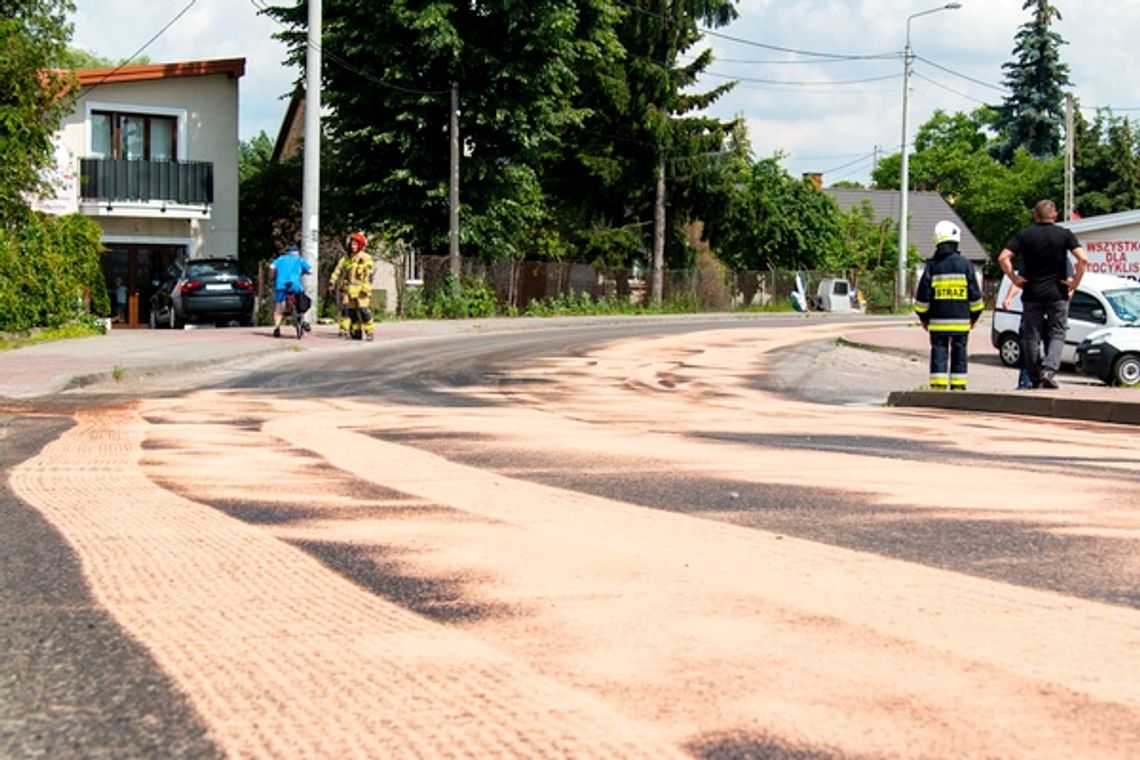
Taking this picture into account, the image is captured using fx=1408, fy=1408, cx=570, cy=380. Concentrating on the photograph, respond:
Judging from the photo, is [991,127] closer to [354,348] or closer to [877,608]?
[354,348]

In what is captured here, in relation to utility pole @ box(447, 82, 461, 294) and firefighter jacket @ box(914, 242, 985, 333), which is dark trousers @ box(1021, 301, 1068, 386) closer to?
firefighter jacket @ box(914, 242, 985, 333)

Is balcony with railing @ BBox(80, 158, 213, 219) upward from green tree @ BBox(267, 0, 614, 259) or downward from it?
downward

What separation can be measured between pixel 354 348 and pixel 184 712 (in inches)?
774

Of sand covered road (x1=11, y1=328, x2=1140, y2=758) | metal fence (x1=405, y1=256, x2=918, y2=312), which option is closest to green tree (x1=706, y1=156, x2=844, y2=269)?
metal fence (x1=405, y1=256, x2=918, y2=312)

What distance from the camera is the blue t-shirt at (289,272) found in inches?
952

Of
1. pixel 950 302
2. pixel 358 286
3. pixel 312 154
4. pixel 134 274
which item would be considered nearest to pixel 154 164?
pixel 134 274

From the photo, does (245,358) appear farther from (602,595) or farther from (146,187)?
(146,187)

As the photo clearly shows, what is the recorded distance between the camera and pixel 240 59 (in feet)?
124

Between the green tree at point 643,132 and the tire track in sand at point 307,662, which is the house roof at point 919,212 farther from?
the tire track in sand at point 307,662

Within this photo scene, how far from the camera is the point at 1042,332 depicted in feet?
44.9

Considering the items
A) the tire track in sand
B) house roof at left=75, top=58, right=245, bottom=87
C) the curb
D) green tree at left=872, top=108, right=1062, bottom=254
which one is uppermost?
green tree at left=872, top=108, right=1062, bottom=254

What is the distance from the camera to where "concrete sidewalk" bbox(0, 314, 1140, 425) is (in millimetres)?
12320

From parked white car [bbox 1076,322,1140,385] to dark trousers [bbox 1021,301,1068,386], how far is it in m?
6.16

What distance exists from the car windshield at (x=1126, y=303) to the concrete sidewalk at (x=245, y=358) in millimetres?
1253
